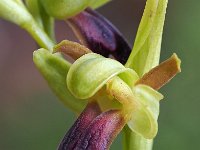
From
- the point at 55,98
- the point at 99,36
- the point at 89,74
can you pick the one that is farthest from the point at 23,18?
the point at 55,98

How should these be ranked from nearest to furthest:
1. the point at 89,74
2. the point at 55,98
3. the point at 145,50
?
the point at 89,74 < the point at 145,50 < the point at 55,98

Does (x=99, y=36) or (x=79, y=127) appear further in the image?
(x=99, y=36)

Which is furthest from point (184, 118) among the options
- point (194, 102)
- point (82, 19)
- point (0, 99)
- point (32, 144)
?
point (82, 19)

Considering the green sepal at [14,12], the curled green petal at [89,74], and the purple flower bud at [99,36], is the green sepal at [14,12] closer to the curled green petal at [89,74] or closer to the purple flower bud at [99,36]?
the purple flower bud at [99,36]

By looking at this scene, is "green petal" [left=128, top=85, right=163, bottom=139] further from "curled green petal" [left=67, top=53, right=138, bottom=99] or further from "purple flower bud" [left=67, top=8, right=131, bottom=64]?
"purple flower bud" [left=67, top=8, right=131, bottom=64]

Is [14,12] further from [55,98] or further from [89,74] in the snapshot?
[55,98]

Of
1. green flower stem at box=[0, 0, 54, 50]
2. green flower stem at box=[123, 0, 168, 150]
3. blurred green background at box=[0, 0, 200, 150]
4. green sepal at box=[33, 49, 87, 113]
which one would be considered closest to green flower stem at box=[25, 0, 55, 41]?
green flower stem at box=[0, 0, 54, 50]

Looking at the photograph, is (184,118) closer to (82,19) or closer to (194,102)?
(194,102)

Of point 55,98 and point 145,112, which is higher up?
point 145,112
